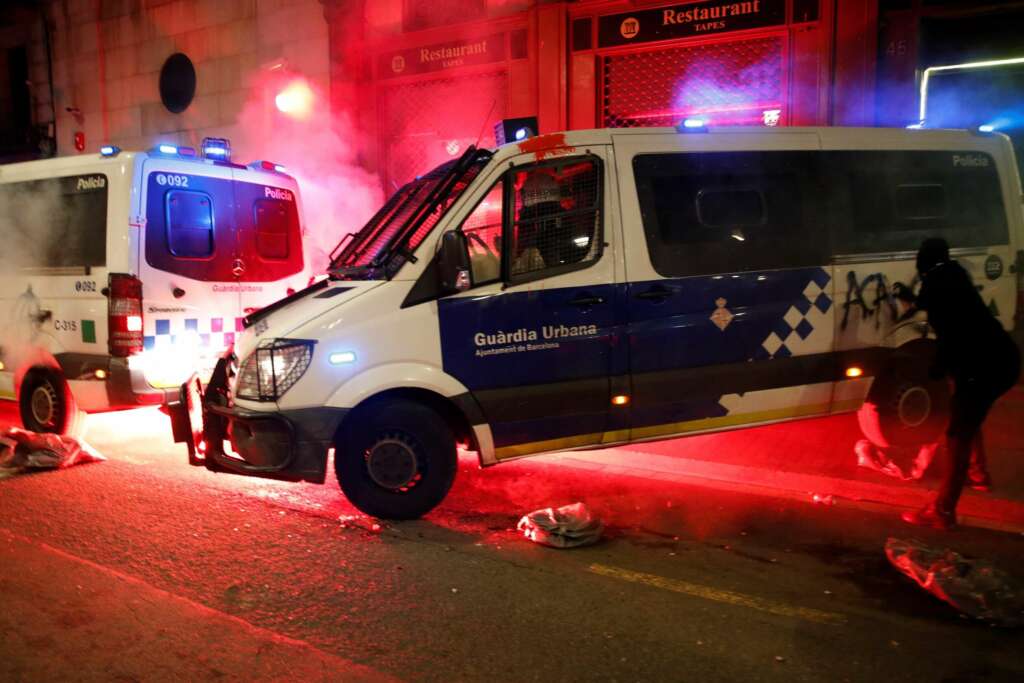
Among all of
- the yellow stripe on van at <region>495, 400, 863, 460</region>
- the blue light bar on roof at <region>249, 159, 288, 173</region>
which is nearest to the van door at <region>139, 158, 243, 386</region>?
the blue light bar on roof at <region>249, 159, 288, 173</region>

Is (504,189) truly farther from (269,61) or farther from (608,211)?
(269,61)

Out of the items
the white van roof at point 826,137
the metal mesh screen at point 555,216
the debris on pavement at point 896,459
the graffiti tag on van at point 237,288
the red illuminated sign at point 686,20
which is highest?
the red illuminated sign at point 686,20

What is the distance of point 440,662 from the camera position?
10.8 feet

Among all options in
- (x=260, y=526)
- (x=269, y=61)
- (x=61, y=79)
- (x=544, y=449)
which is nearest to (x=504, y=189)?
(x=544, y=449)

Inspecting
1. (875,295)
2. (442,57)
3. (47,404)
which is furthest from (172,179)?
(875,295)

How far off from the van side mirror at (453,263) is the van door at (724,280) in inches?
43.2

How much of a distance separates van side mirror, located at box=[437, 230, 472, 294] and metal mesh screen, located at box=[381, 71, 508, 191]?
21.2 feet

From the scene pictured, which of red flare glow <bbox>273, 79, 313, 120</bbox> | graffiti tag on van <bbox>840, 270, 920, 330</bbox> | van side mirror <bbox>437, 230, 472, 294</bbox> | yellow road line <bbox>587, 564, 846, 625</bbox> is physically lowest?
yellow road line <bbox>587, 564, 846, 625</bbox>

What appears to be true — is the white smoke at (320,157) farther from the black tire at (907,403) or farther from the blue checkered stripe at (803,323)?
the black tire at (907,403)

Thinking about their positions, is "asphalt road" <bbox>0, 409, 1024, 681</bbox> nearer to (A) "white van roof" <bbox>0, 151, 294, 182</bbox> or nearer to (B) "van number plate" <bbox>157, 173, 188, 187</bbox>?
(B) "van number plate" <bbox>157, 173, 188, 187</bbox>

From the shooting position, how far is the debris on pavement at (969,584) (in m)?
3.56

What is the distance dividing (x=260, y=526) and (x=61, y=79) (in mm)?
14654

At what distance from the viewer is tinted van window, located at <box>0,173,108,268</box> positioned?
6.57 metres

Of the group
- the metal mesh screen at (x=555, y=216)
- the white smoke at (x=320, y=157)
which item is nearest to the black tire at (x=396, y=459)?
the metal mesh screen at (x=555, y=216)
